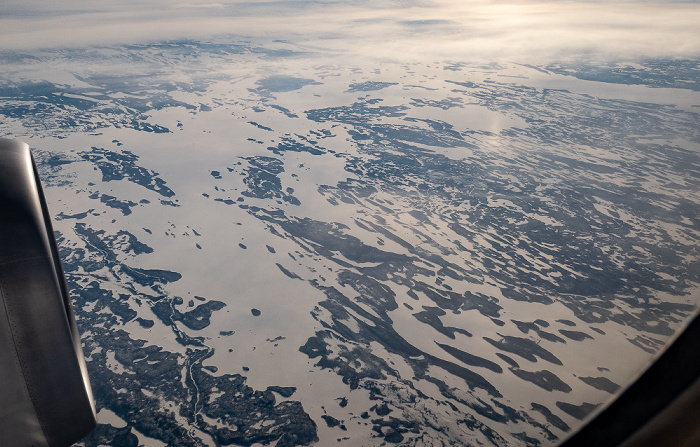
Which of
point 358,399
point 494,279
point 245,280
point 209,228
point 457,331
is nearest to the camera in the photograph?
point 358,399

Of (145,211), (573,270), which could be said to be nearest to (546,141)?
(573,270)

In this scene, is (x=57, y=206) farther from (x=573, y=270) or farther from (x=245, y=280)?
(x=573, y=270)

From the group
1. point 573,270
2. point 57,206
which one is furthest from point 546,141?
point 57,206

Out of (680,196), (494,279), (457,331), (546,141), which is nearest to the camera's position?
(457,331)

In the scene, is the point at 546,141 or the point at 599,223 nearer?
the point at 599,223

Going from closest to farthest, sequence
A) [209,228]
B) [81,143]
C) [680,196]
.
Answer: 1. [209,228]
2. [680,196]
3. [81,143]

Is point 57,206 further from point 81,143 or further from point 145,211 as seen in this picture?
point 81,143
